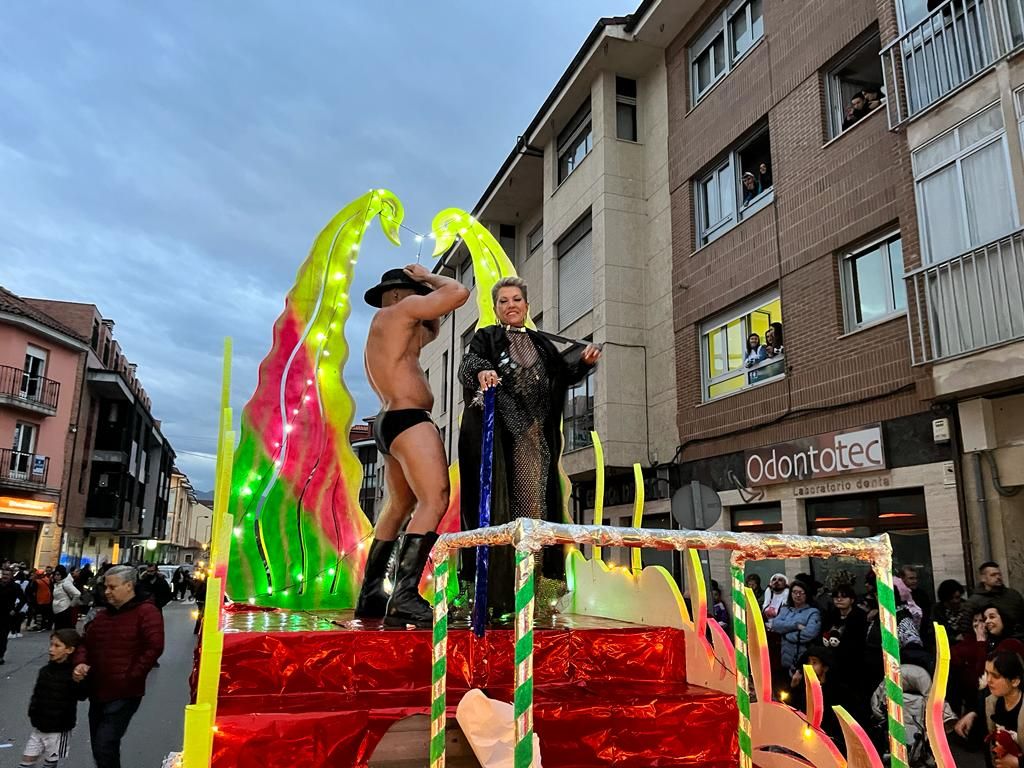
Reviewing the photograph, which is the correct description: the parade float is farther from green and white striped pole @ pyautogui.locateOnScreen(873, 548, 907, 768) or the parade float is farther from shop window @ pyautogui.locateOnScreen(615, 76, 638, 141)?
shop window @ pyautogui.locateOnScreen(615, 76, 638, 141)

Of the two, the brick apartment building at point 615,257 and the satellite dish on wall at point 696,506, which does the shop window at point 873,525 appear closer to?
the satellite dish on wall at point 696,506

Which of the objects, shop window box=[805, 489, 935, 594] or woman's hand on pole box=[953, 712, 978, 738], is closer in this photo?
woman's hand on pole box=[953, 712, 978, 738]

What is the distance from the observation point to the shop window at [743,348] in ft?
40.7

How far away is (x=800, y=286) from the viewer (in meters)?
11.8

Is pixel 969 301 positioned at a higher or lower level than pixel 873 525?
higher

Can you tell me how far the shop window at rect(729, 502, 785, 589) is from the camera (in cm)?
1199

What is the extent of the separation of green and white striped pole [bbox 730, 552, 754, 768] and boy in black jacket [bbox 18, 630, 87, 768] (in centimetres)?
404

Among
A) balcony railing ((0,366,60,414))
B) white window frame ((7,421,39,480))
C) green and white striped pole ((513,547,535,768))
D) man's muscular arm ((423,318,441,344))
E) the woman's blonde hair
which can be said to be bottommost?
green and white striped pole ((513,547,535,768))

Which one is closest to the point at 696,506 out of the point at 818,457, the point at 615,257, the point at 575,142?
the point at 818,457

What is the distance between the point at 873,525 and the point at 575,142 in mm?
11806

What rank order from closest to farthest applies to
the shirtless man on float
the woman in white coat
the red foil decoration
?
the red foil decoration
the shirtless man on float
the woman in white coat

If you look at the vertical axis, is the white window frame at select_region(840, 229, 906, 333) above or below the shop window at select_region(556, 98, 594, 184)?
below

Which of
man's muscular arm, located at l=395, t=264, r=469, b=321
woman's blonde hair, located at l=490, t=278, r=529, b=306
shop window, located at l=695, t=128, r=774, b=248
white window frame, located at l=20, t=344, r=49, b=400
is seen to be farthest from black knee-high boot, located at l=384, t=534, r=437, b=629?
white window frame, located at l=20, t=344, r=49, b=400

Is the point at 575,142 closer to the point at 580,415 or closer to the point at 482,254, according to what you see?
the point at 580,415
